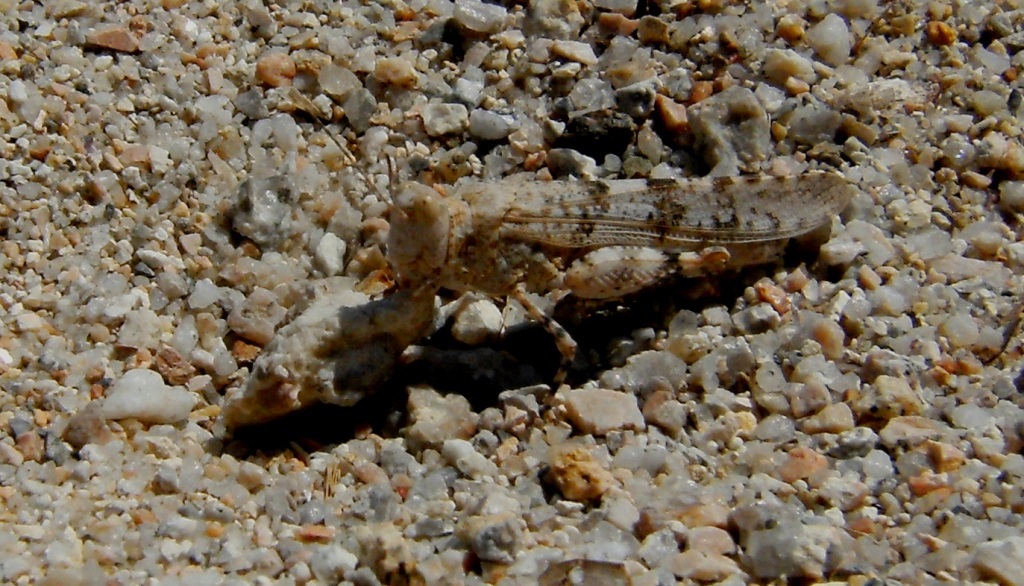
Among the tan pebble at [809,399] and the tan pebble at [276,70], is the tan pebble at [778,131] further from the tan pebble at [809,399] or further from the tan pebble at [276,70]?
the tan pebble at [276,70]

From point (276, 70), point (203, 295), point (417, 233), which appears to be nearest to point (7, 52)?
point (276, 70)

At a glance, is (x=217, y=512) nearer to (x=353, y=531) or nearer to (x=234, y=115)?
(x=353, y=531)

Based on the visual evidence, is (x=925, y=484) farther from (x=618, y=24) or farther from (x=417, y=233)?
(x=618, y=24)

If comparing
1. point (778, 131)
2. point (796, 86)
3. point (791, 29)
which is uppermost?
point (791, 29)

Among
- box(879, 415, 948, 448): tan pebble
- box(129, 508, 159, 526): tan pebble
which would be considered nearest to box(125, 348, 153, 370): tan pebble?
box(129, 508, 159, 526): tan pebble

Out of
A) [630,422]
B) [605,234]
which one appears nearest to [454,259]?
[605,234]

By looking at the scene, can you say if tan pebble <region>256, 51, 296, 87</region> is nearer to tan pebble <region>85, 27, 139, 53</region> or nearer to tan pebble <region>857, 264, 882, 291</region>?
tan pebble <region>85, 27, 139, 53</region>
